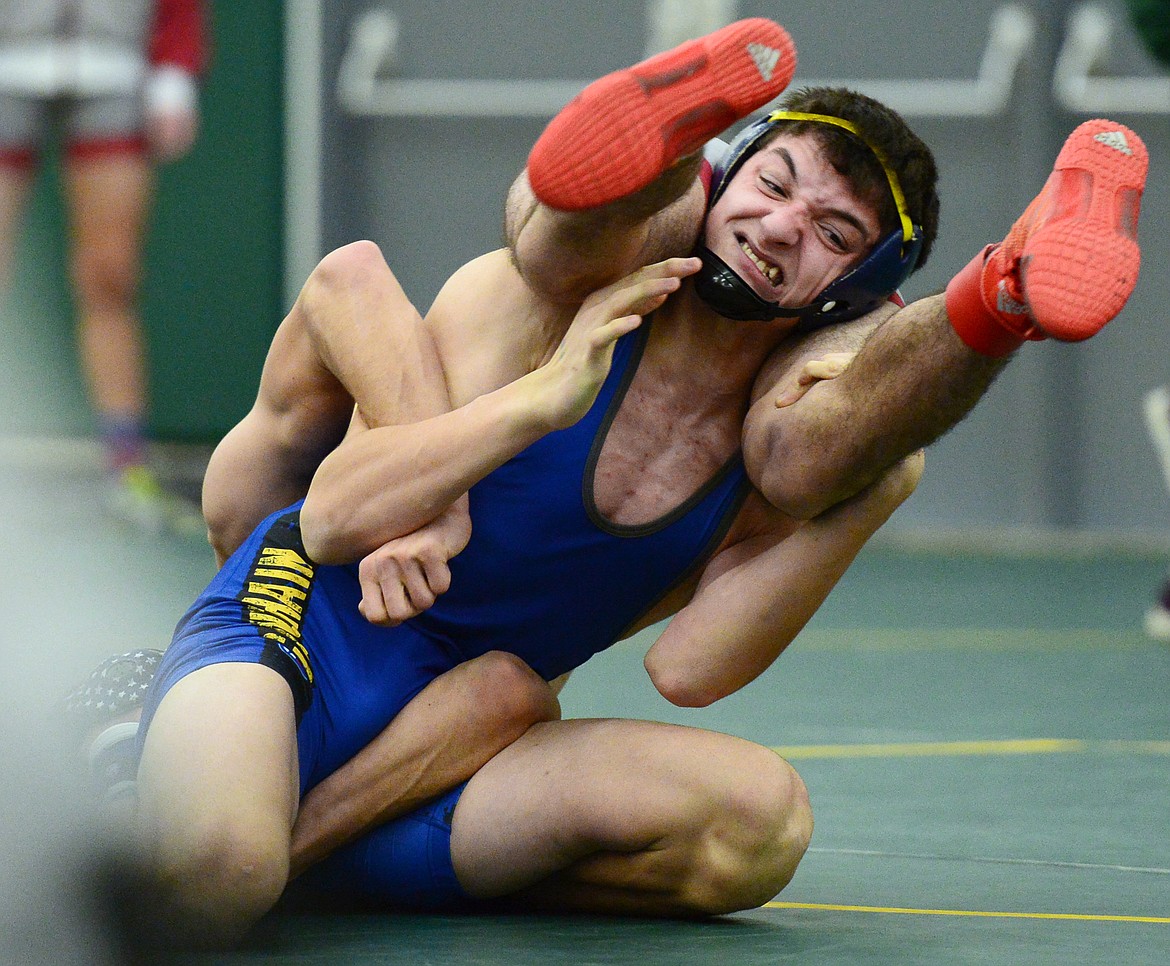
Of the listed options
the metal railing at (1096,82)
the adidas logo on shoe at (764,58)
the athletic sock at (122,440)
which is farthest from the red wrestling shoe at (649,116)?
the metal railing at (1096,82)

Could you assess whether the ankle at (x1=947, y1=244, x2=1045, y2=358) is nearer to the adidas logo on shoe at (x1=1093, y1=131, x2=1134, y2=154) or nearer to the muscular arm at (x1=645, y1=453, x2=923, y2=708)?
the adidas logo on shoe at (x1=1093, y1=131, x2=1134, y2=154)

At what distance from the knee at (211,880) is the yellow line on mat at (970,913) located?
61 cm

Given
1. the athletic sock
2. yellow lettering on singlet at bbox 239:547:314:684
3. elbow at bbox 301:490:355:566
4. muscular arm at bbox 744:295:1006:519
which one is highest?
muscular arm at bbox 744:295:1006:519

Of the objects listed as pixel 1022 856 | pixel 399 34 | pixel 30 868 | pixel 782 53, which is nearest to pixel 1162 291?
pixel 399 34

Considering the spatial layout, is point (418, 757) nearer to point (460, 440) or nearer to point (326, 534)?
point (326, 534)

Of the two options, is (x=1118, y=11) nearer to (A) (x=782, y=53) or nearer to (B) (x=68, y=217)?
(B) (x=68, y=217)

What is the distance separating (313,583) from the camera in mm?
2373

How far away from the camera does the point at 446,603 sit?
2373mm

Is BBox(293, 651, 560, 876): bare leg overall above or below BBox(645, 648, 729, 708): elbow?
below

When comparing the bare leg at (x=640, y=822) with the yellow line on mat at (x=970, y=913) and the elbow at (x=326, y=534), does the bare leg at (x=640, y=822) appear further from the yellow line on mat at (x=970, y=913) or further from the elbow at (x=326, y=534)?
the elbow at (x=326, y=534)

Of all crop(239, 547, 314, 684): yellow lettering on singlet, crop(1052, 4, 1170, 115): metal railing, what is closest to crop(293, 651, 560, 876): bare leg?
crop(239, 547, 314, 684): yellow lettering on singlet

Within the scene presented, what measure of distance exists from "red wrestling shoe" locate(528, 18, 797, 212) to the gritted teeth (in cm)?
17

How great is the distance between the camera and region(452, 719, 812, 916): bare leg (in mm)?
2236

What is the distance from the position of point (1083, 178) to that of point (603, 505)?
0.62 m
